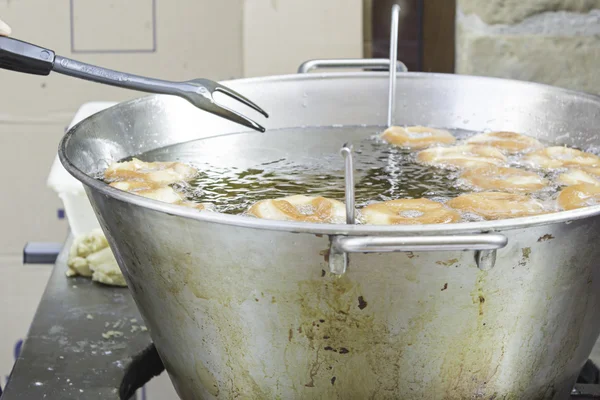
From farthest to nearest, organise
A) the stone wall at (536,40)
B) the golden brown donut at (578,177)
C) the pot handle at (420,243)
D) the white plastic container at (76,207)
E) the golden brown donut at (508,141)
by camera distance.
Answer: the stone wall at (536,40)
the white plastic container at (76,207)
the golden brown donut at (508,141)
the golden brown donut at (578,177)
the pot handle at (420,243)

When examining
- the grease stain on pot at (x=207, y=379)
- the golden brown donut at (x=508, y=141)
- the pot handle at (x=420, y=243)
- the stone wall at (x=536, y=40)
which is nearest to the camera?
the pot handle at (x=420, y=243)

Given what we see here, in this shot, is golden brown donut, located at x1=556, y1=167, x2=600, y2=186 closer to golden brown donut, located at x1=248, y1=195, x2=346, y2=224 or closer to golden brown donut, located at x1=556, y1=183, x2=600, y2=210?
golden brown donut, located at x1=556, y1=183, x2=600, y2=210

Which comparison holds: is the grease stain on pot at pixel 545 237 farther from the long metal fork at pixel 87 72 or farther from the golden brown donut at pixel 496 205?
the long metal fork at pixel 87 72

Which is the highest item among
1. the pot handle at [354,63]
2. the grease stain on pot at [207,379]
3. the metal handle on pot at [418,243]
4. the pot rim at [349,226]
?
the pot handle at [354,63]

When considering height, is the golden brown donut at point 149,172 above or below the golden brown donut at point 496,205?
above

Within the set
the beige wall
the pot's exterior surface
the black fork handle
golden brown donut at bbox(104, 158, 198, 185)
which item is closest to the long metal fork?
the black fork handle

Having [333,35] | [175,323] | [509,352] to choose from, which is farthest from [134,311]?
[333,35]

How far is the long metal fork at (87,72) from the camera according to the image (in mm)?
849

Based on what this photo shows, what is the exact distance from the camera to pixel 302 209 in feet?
2.79

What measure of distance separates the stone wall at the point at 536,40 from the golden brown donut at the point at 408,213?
0.91m

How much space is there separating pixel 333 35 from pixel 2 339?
1.43m

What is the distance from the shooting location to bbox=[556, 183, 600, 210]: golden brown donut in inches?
34.9

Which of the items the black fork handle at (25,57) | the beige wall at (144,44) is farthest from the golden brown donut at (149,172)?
the beige wall at (144,44)

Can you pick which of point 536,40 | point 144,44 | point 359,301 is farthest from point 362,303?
point 144,44
